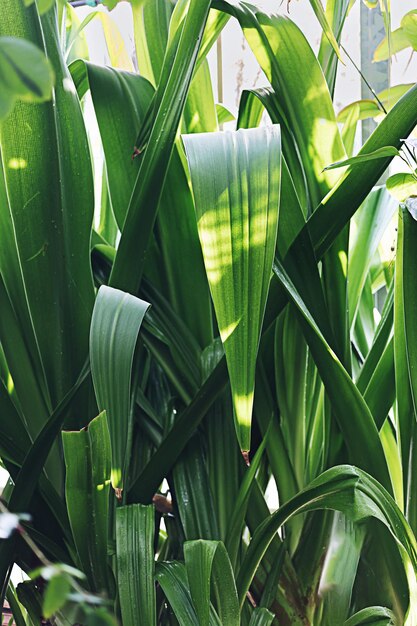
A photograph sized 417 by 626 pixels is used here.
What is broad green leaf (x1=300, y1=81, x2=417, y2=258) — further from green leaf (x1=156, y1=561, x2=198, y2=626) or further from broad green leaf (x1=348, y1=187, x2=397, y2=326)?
green leaf (x1=156, y1=561, x2=198, y2=626)

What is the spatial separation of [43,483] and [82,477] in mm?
89

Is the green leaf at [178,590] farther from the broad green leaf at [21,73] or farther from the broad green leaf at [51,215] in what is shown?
the broad green leaf at [21,73]

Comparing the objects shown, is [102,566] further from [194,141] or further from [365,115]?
[365,115]

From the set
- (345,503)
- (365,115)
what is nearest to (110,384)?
(345,503)

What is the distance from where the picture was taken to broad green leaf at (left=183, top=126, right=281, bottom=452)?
0.46 meters

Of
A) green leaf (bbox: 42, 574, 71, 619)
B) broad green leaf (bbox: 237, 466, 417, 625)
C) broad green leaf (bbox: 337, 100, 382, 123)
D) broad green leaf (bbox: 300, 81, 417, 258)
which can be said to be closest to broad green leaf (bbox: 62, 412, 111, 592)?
broad green leaf (bbox: 237, 466, 417, 625)

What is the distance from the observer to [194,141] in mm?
508

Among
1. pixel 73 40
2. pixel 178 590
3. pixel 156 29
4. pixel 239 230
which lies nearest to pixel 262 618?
pixel 178 590

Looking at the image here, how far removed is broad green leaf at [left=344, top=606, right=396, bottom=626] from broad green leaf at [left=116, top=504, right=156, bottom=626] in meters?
0.15

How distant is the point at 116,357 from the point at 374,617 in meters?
0.27

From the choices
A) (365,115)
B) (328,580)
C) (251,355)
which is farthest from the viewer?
(365,115)

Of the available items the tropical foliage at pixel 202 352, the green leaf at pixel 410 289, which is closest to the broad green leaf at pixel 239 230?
the tropical foliage at pixel 202 352

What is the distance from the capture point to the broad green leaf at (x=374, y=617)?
514mm

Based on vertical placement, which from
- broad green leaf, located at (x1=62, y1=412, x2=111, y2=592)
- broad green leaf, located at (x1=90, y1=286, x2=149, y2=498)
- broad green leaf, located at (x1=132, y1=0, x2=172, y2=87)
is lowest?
broad green leaf, located at (x1=62, y1=412, x2=111, y2=592)
